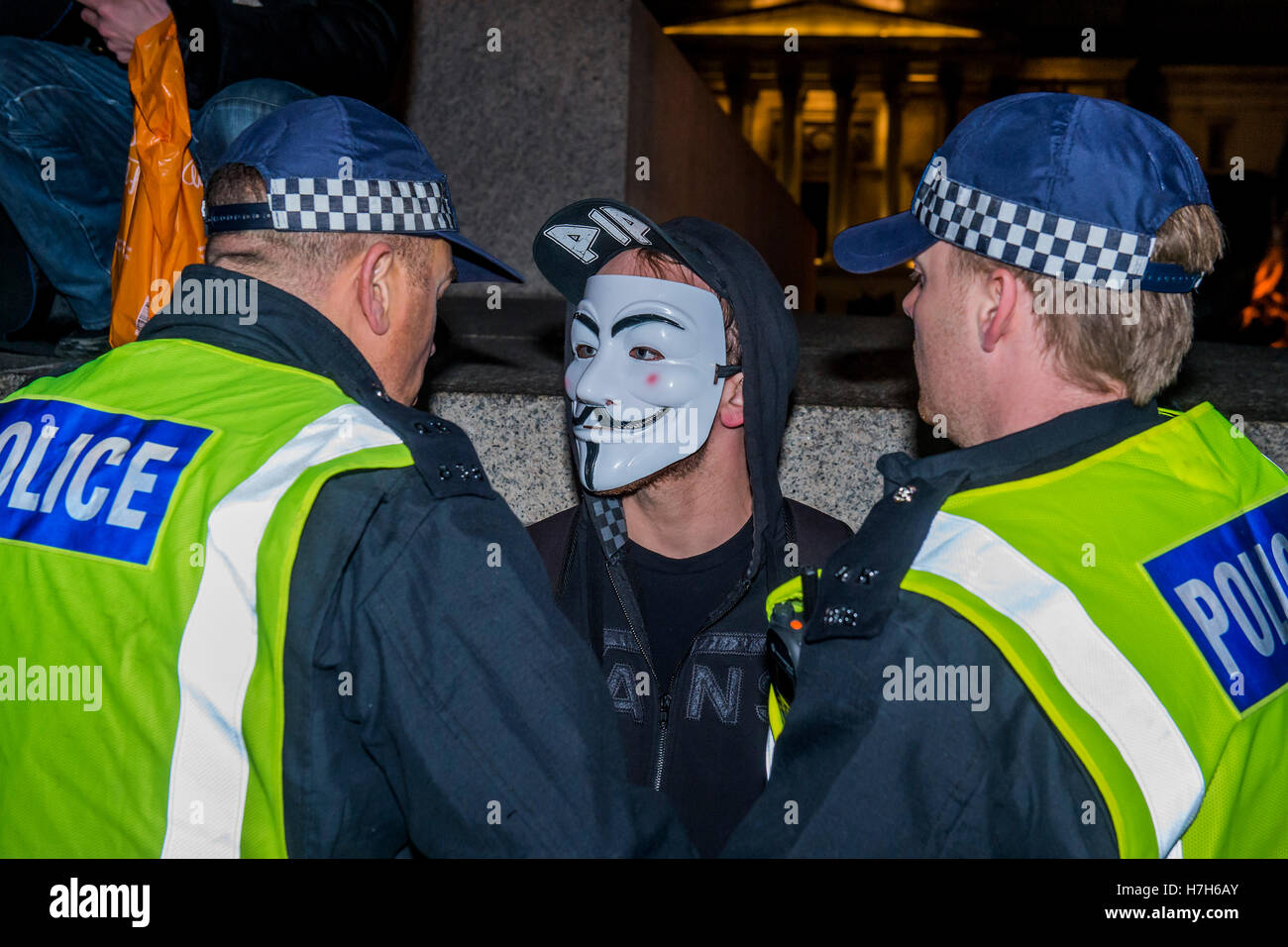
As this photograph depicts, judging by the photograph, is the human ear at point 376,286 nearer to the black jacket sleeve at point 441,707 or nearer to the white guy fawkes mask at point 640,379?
the black jacket sleeve at point 441,707

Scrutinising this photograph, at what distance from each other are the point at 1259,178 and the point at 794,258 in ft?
21.7

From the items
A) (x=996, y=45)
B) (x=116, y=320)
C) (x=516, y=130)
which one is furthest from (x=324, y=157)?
(x=996, y=45)

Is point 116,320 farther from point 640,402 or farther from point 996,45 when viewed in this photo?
point 996,45

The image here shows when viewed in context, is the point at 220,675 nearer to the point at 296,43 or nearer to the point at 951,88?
the point at 296,43

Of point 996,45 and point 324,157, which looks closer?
point 324,157

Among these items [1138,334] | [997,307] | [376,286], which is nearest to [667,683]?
[376,286]

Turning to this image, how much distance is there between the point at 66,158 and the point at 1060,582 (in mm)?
2997

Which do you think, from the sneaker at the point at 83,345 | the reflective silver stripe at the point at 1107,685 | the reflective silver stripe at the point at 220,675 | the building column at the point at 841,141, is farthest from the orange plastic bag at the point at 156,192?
the building column at the point at 841,141

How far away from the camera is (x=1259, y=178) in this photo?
22.4ft

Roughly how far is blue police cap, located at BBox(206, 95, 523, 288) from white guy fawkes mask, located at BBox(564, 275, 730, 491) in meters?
0.60

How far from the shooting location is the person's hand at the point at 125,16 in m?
2.83

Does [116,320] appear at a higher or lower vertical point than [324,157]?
lower

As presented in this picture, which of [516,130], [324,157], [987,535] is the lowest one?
[987,535]

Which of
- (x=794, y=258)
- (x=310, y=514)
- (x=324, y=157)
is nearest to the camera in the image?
(x=310, y=514)
